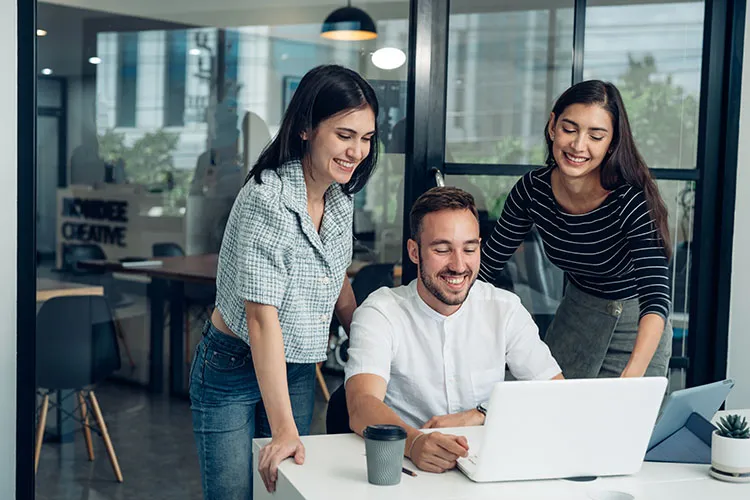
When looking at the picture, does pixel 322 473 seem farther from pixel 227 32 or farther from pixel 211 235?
pixel 227 32

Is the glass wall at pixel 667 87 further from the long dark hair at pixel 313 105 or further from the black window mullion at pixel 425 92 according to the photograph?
the long dark hair at pixel 313 105

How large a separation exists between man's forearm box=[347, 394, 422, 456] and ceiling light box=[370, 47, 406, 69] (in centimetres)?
133

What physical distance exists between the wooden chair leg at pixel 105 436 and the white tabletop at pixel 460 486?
1672mm

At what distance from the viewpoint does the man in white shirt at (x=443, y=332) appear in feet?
7.20

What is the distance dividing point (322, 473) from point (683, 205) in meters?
1.94

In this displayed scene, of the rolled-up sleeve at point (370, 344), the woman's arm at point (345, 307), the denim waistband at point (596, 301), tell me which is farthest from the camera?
the denim waistband at point (596, 301)

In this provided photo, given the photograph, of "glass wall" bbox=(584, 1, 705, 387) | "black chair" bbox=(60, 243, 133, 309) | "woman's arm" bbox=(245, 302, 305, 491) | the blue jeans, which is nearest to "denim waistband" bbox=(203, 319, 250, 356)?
the blue jeans

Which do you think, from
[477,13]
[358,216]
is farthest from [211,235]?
[477,13]

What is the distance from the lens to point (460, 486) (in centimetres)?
167

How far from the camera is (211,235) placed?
3.53m

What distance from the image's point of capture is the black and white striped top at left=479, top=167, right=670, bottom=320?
231 centimetres

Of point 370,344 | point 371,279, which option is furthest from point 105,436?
point 370,344

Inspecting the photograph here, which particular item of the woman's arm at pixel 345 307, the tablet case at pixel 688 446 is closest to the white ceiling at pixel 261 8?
the woman's arm at pixel 345 307

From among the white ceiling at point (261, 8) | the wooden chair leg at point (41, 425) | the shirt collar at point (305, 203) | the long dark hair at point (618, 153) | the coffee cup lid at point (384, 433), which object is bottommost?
the wooden chair leg at point (41, 425)
